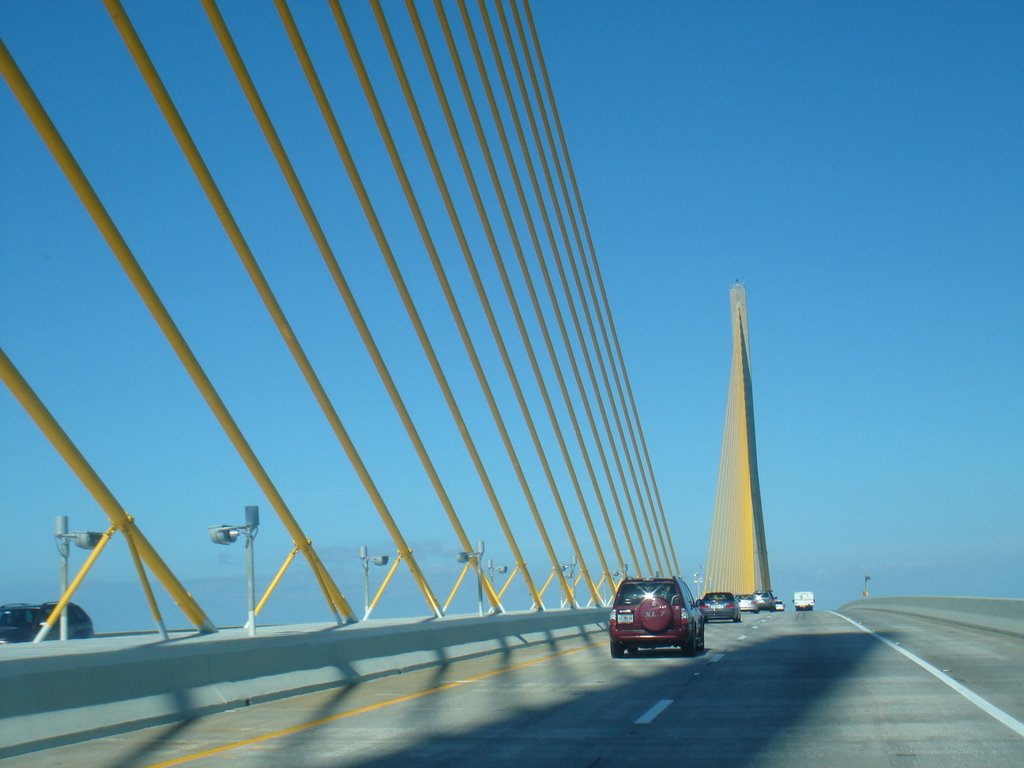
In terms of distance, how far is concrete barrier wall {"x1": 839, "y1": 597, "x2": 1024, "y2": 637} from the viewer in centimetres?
3069

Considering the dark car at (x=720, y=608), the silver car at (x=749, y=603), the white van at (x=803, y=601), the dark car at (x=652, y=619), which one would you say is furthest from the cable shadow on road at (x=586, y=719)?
the white van at (x=803, y=601)

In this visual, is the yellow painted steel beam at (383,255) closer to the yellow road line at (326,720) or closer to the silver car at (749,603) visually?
the yellow road line at (326,720)

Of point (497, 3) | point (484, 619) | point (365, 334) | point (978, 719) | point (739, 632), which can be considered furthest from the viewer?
point (739, 632)

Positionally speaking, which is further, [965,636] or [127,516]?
[965,636]

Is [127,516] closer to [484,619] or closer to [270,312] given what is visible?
[270,312]

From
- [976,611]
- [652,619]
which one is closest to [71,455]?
[652,619]

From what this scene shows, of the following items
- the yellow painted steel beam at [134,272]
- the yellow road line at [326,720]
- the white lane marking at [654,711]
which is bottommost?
the white lane marking at [654,711]

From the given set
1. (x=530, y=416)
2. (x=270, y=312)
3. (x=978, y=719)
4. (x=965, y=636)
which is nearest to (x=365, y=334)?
(x=270, y=312)

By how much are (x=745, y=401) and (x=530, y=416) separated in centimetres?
4360

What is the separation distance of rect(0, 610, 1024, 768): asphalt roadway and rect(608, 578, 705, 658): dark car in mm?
2122

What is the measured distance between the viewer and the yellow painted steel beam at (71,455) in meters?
12.1

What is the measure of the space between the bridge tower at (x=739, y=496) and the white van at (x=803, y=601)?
71.7 feet

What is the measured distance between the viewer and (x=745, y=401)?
234 feet

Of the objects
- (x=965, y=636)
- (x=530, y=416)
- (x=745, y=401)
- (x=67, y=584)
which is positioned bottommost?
(x=965, y=636)
